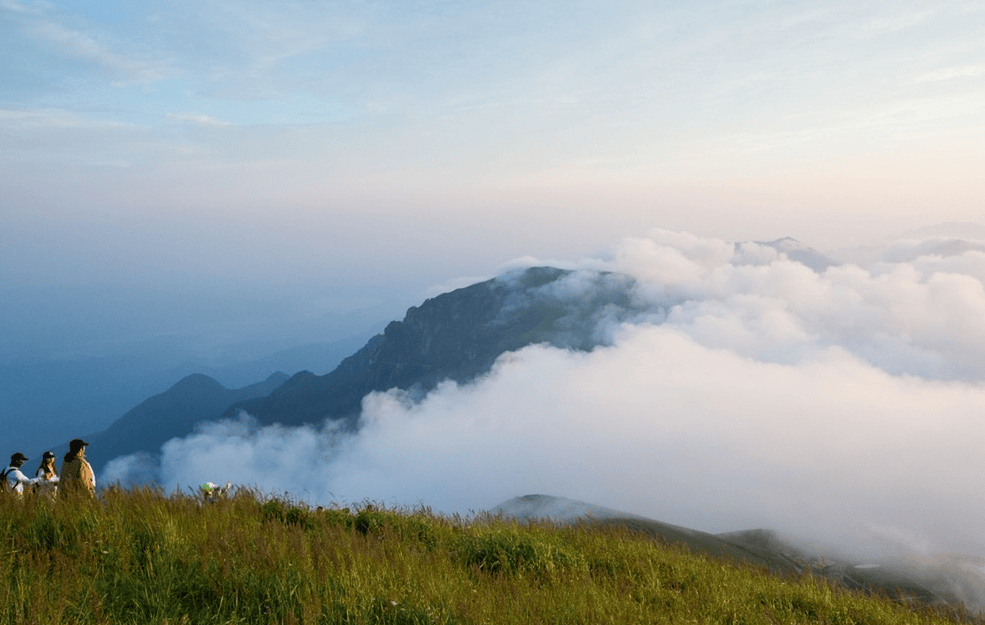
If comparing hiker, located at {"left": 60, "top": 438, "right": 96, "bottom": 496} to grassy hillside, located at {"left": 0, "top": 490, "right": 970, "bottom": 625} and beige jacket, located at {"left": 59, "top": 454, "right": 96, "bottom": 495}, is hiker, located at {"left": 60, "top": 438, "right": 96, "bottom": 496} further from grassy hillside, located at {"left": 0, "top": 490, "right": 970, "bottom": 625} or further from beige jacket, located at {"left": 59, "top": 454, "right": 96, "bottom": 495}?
grassy hillside, located at {"left": 0, "top": 490, "right": 970, "bottom": 625}

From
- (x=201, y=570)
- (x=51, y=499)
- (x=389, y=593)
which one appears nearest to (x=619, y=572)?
(x=389, y=593)

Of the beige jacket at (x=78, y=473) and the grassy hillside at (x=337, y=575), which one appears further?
the beige jacket at (x=78, y=473)

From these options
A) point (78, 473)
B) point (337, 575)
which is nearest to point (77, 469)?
point (78, 473)

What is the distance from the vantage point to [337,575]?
626 cm

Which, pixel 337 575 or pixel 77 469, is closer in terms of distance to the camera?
pixel 337 575

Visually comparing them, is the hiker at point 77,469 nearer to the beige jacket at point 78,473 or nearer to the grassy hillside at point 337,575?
the beige jacket at point 78,473

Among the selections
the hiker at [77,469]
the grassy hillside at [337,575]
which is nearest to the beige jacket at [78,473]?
the hiker at [77,469]

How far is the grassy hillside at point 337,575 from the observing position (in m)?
5.60

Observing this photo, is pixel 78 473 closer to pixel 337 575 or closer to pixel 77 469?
pixel 77 469

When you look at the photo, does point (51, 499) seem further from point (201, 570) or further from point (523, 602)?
point (523, 602)

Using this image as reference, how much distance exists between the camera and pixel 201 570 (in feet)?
20.3

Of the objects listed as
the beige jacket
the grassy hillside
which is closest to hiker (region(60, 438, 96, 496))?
the beige jacket

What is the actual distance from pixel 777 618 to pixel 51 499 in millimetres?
9405

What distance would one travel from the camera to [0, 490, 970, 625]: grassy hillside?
5.60 meters
